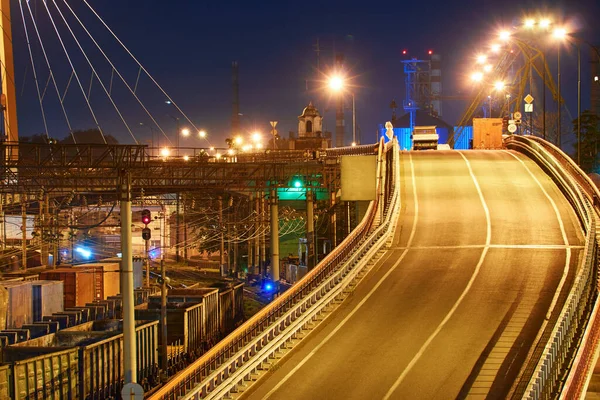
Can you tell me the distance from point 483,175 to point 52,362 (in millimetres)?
27935

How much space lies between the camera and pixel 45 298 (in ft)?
132

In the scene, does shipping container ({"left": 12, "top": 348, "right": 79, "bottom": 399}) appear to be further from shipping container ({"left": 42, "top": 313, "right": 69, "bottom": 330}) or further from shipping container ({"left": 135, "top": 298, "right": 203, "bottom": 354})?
shipping container ({"left": 135, "top": 298, "right": 203, "bottom": 354})

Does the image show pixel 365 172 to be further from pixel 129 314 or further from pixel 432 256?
pixel 129 314

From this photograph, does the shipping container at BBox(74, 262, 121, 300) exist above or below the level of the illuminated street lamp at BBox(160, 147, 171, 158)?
below

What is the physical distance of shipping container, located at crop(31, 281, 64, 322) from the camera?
39.7 meters

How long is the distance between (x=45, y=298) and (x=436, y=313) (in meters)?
25.2

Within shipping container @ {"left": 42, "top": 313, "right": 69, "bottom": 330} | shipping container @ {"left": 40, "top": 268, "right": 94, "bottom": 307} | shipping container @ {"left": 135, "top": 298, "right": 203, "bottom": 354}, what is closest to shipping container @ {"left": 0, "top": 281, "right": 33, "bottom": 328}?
shipping container @ {"left": 42, "top": 313, "right": 69, "bottom": 330}

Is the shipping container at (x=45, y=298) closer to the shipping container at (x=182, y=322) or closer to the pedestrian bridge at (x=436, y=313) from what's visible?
the shipping container at (x=182, y=322)

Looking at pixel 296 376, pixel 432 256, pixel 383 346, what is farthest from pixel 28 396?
pixel 432 256

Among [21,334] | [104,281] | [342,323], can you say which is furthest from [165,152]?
[342,323]

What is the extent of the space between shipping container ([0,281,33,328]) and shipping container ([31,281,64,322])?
0.41 metres

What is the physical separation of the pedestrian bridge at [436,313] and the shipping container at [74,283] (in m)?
22.9

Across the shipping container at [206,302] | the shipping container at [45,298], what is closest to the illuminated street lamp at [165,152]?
the shipping container at [45,298]

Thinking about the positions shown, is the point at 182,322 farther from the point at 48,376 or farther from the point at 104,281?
the point at 104,281
